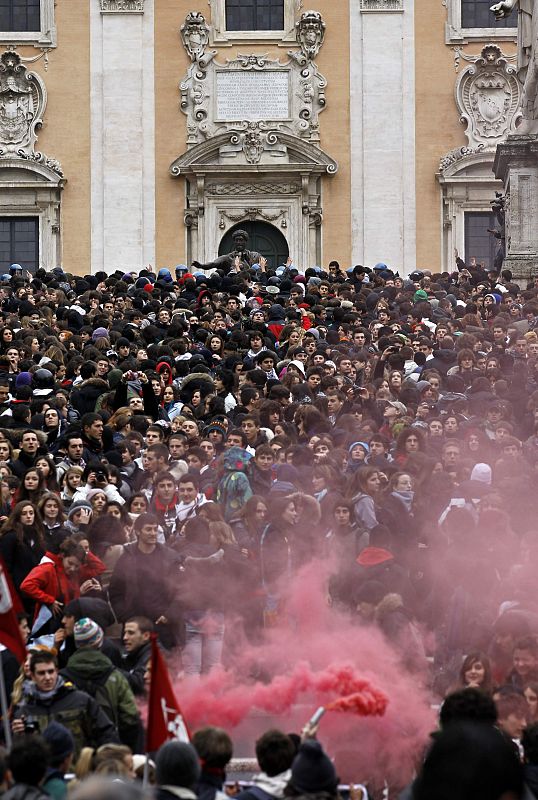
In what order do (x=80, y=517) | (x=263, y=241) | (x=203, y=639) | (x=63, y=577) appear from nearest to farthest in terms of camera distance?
(x=203, y=639)
(x=63, y=577)
(x=80, y=517)
(x=263, y=241)

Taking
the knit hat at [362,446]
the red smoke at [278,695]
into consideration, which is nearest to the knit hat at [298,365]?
the knit hat at [362,446]

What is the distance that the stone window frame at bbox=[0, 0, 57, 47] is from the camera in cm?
4141

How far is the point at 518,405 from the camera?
1820 cm

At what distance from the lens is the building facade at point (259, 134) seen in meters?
41.2

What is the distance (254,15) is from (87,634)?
106 ft

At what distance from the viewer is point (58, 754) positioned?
8781mm

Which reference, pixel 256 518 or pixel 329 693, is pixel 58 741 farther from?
pixel 256 518

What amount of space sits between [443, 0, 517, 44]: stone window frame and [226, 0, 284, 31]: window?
3.50 metres

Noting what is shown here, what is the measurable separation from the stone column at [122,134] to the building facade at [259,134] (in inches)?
1.7

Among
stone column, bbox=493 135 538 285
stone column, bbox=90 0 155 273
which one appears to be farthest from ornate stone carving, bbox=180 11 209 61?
stone column, bbox=493 135 538 285

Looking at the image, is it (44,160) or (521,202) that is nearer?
(521,202)

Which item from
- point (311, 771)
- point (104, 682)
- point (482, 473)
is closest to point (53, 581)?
point (104, 682)

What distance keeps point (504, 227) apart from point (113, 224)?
13.5 m

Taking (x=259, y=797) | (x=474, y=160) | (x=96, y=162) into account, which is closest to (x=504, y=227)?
(x=474, y=160)
